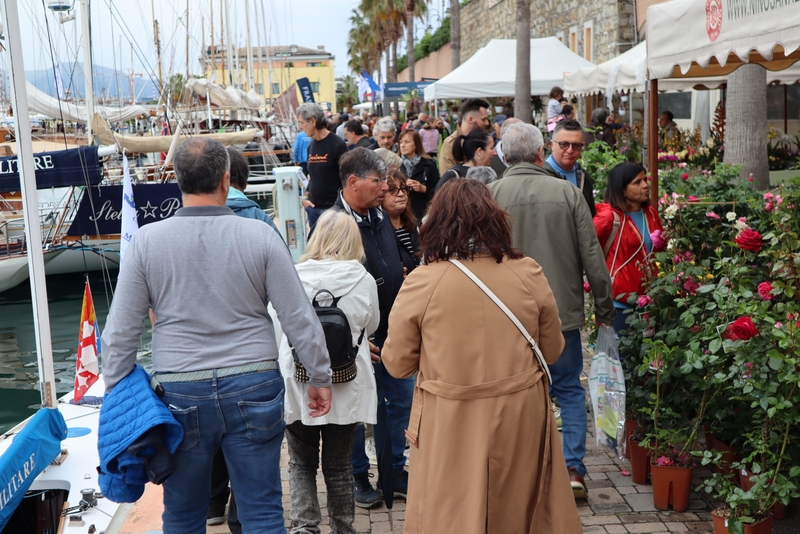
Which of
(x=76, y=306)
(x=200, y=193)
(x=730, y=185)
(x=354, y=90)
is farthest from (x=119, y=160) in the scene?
(x=354, y=90)

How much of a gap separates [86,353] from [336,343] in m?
3.17

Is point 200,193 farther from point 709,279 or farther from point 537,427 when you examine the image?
point 709,279

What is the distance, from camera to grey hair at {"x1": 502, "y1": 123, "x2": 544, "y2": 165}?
455 centimetres

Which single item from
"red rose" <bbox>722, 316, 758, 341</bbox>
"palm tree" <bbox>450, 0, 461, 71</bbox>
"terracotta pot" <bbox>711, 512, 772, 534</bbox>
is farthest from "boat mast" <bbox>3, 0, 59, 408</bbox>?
"palm tree" <bbox>450, 0, 461, 71</bbox>

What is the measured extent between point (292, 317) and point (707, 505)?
2.52m

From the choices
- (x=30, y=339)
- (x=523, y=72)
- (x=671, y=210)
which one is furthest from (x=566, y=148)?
(x=523, y=72)

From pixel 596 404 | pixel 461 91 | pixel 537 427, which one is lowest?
pixel 596 404

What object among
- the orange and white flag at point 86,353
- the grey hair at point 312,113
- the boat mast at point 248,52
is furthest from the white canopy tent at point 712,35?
the boat mast at point 248,52

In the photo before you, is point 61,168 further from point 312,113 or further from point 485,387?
point 485,387

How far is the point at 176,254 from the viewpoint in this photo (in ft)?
9.71

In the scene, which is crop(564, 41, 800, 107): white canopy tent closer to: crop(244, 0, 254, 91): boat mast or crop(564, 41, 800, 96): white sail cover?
crop(564, 41, 800, 96): white sail cover

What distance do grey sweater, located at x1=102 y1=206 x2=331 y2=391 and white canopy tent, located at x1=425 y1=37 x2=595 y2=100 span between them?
14727 millimetres

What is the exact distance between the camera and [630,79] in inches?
431

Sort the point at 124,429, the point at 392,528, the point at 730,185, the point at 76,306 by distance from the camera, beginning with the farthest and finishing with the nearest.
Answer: the point at 76,306 < the point at 730,185 < the point at 392,528 < the point at 124,429
